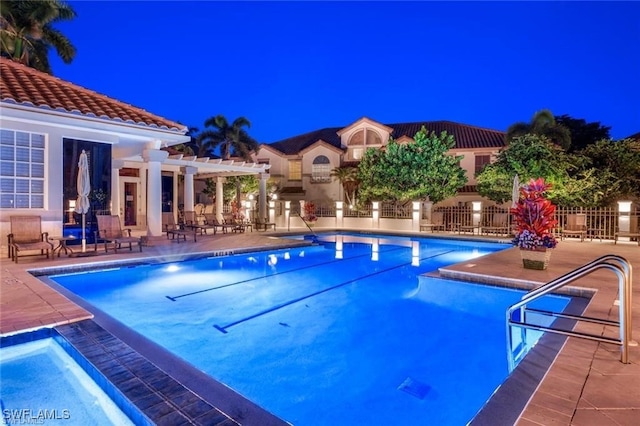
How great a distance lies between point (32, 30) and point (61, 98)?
13.3 metres

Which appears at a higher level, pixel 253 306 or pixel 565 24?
pixel 565 24

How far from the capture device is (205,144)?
102 ft

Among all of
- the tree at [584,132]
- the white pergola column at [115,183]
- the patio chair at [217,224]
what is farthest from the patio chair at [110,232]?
the tree at [584,132]

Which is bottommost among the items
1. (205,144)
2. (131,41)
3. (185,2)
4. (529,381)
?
(529,381)

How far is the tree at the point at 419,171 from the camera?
2083 cm

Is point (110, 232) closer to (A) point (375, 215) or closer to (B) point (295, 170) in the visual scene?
(A) point (375, 215)

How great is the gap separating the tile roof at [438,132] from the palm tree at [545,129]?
10.9 feet

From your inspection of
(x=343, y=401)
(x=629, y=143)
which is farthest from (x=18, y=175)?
(x=629, y=143)

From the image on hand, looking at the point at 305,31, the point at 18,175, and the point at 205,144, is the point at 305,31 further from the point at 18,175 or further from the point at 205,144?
the point at 18,175

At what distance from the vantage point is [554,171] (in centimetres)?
1734

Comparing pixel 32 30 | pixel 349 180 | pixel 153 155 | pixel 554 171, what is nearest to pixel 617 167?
pixel 554 171

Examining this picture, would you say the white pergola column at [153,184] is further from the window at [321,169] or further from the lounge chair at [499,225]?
the window at [321,169]

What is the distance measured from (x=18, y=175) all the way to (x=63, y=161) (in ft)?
3.60

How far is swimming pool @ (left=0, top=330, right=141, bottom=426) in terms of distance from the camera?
3.34 m
